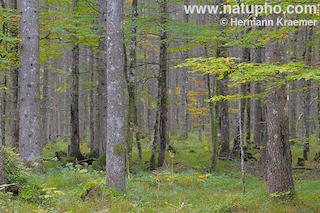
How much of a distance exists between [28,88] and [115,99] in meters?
4.29

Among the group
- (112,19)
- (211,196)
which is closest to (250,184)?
(211,196)

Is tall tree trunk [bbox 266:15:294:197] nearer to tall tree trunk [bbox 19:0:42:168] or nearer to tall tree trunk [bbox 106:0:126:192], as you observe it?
tall tree trunk [bbox 106:0:126:192]

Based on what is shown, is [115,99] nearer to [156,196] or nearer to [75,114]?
[156,196]

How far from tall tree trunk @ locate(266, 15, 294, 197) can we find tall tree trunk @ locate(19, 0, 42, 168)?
7.62m

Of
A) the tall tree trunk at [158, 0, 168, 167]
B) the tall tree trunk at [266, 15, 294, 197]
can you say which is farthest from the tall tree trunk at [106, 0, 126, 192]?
the tall tree trunk at [158, 0, 168, 167]

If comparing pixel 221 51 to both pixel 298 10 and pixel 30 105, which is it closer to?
pixel 298 10

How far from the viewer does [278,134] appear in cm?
777

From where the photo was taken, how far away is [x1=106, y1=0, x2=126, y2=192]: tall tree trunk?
755cm

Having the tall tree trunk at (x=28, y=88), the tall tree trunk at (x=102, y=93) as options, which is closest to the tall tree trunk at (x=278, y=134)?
the tall tree trunk at (x=28, y=88)

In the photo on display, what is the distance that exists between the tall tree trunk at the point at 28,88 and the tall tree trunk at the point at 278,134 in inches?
300

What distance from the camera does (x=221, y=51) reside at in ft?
44.5

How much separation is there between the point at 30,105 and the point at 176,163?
7641mm

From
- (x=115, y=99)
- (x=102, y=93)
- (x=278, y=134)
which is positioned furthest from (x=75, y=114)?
(x=278, y=134)

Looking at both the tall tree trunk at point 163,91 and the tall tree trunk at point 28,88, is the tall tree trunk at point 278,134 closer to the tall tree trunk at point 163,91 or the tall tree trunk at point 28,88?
the tall tree trunk at point 163,91
